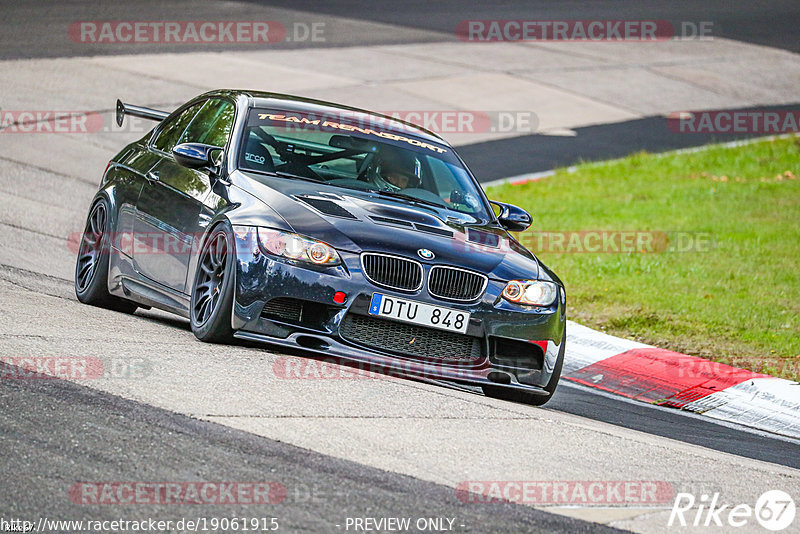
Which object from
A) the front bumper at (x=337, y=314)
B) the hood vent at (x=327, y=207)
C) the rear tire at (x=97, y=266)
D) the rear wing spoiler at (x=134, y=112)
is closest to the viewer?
the front bumper at (x=337, y=314)

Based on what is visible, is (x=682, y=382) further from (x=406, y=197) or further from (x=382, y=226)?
(x=382, y=226)

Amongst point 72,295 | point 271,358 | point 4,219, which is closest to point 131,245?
point 72,295

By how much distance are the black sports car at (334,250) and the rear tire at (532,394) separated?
0.5 inches

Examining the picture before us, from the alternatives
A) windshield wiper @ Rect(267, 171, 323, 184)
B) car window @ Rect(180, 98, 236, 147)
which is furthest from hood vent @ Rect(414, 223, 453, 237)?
car window @ Rect(180, 98, 236, 147)

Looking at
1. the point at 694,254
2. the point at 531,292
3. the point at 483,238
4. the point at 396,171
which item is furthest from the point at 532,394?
the point at 694,254

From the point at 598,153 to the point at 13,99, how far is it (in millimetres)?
8774

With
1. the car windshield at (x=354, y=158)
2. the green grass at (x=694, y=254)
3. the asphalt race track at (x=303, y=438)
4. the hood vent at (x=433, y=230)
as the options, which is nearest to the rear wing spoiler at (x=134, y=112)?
the asphalt race track at (x=303, y=438)

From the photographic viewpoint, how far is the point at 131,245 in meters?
8.55

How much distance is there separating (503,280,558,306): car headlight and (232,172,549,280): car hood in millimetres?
54

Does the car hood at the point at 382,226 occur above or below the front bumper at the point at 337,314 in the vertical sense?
above

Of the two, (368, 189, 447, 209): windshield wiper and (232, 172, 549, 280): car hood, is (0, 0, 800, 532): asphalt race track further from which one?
(368, 189, 447, 209): windshield wiper

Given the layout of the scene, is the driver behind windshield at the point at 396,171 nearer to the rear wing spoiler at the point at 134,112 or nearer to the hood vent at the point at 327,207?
the hood vent at the point at 327,207

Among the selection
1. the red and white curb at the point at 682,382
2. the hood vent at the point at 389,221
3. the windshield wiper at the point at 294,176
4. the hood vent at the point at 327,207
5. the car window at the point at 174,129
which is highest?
the car window at the point at 174,129

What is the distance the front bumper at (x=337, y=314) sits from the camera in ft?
22.7
